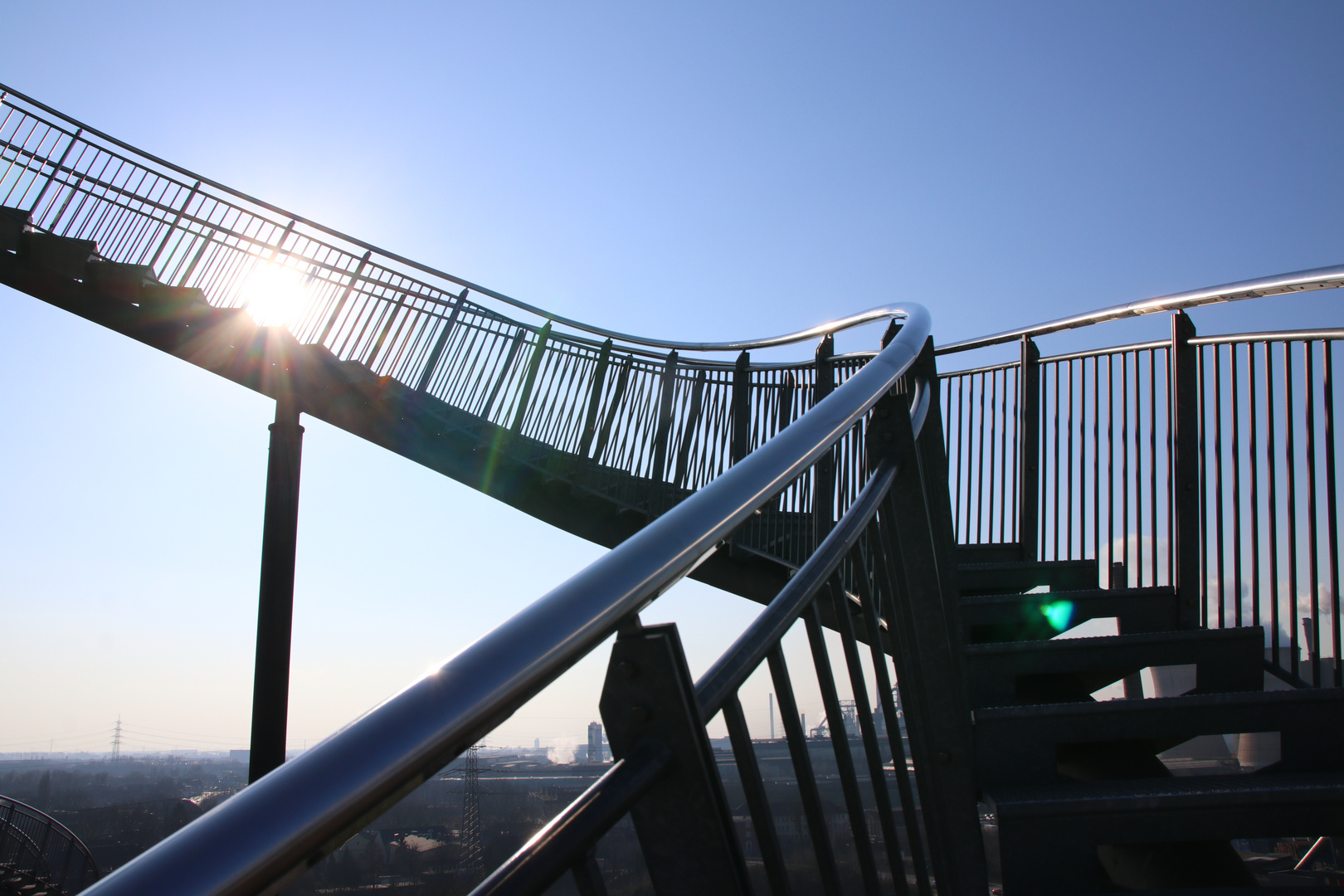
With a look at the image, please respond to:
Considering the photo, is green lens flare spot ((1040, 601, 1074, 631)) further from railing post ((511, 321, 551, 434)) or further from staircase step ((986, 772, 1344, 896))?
railing post ((511, 321, 551, 434))

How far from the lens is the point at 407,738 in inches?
23.5

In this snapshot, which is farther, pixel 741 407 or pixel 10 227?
pixel 10 227

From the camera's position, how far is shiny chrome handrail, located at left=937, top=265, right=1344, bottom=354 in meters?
2.68

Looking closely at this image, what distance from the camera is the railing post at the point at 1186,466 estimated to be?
136 inches

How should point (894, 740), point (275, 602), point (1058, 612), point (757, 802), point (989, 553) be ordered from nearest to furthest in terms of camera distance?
point (757, 802), point (894, 740), point (1058, 612), point (989, 553), point (275, 602)

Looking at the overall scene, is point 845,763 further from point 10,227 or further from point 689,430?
point 10,227

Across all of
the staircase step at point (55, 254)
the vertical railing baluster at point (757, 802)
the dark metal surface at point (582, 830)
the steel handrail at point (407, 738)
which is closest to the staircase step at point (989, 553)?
the vertical railing baluster at point (757, 802)

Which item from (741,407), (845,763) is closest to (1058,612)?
(845,763)

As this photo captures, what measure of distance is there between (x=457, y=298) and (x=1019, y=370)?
5333 millimetres

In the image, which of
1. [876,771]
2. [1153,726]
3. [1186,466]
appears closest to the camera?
[876,771]

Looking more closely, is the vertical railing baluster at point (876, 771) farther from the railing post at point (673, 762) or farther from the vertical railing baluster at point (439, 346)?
the vertical railing baluster at point (439, 346)

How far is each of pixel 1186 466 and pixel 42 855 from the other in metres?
15.2

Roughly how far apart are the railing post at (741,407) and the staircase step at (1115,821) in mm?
4269

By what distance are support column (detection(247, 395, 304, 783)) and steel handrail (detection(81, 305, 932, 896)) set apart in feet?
19.9
